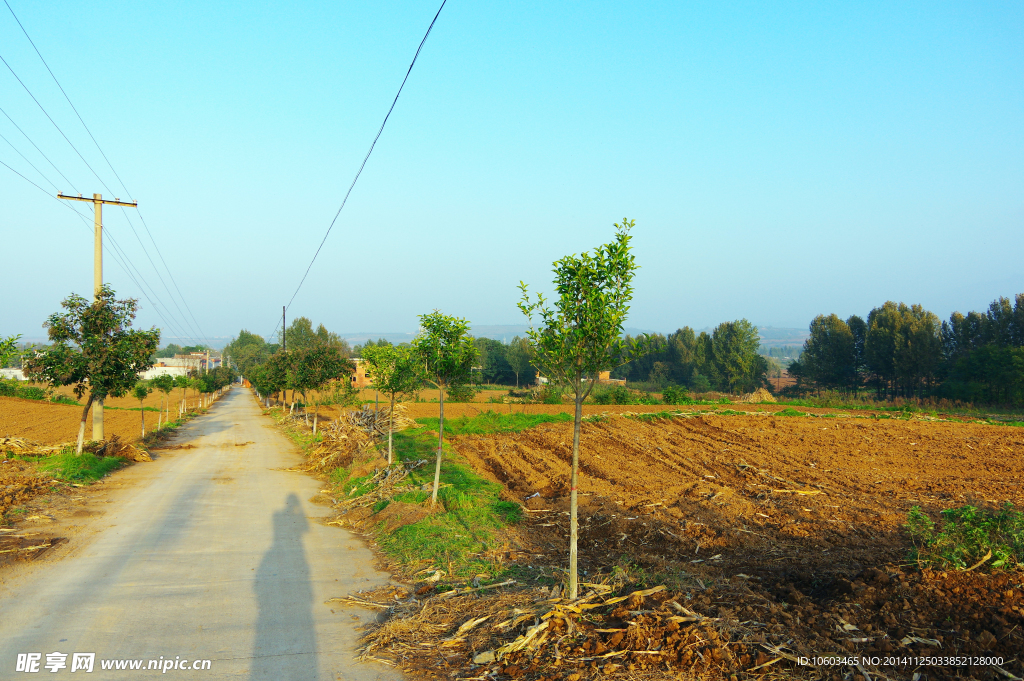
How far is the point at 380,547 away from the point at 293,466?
10.4 meters

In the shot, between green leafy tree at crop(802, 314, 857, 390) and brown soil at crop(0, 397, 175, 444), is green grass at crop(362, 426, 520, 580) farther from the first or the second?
green leafy tree at crop(802, 314, 857, 390)

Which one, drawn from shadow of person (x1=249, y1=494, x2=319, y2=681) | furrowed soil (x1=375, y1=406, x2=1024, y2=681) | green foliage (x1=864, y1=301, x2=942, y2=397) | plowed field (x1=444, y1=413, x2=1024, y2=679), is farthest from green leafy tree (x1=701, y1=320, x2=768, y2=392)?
shadow of person (x1=249, y1=494, x2=319, y2=681)

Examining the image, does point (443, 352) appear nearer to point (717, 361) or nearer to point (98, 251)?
point (98, 251)

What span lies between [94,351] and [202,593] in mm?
13098

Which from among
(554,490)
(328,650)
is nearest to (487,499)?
(554,490)

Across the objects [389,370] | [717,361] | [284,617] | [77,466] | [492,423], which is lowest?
[284,617]

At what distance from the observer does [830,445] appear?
18.5 metres

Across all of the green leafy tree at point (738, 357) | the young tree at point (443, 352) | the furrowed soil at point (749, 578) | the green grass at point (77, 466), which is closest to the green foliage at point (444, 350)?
the young tree at point (443, 352)

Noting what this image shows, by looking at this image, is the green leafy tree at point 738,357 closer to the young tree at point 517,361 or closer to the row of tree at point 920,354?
the row of tree at point 920,354

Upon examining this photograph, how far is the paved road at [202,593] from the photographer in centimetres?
513

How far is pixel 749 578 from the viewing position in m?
6.42

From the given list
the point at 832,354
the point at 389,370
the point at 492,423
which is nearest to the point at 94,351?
the point at 389,370

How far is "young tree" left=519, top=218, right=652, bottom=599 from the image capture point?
18.8ft

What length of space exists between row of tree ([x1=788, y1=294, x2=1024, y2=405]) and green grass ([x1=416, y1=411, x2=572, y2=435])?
130 ft
